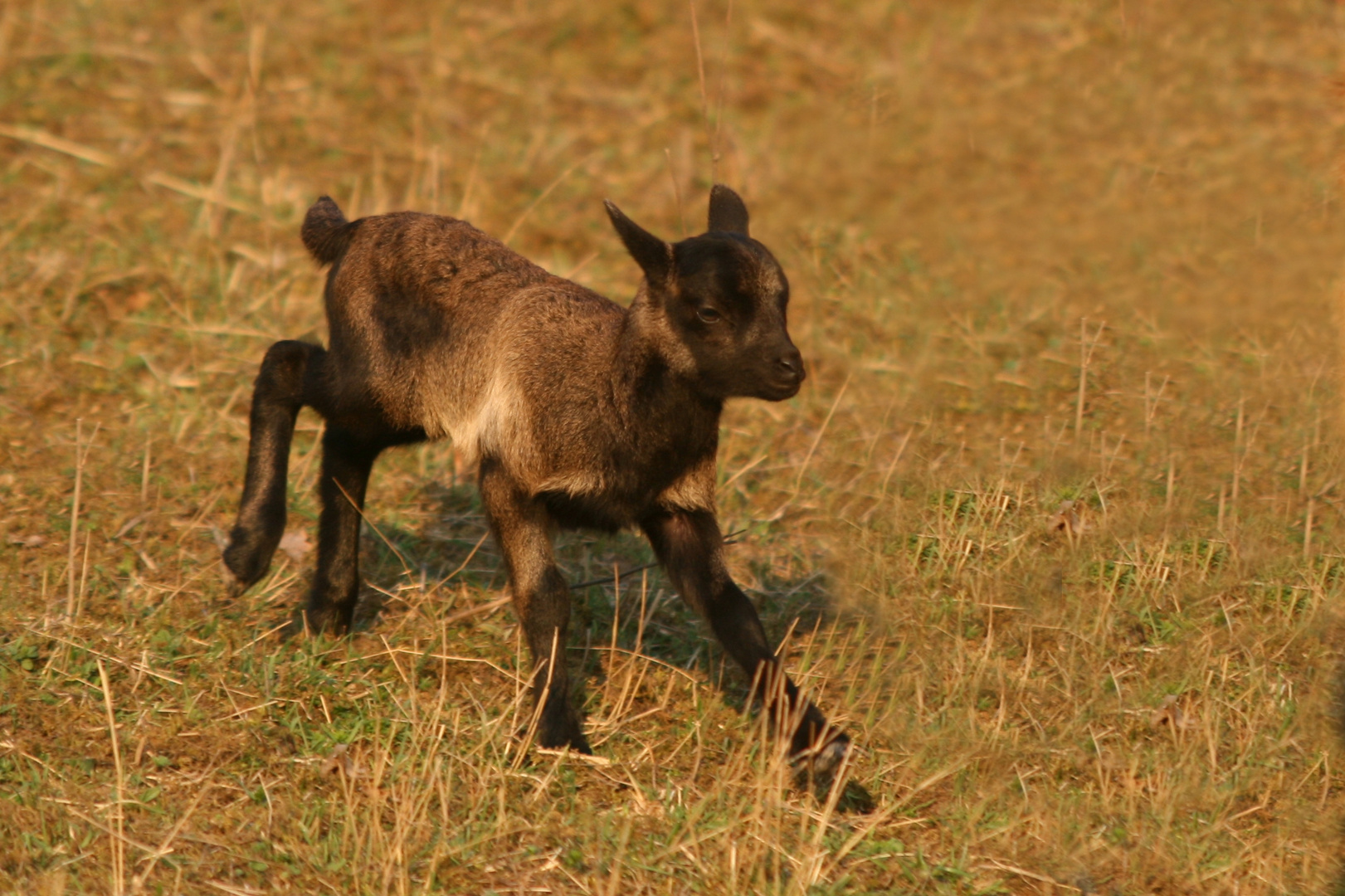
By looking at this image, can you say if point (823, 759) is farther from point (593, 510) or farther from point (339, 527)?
point (339, 527)

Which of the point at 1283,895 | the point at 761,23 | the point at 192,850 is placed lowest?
the point at 192,850

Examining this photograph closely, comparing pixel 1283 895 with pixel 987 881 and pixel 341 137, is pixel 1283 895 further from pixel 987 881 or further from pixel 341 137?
pixel 341 137

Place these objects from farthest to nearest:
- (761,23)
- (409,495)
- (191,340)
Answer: (761,23) < (191,340) < (409,495)

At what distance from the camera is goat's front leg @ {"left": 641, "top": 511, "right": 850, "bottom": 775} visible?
5.62m

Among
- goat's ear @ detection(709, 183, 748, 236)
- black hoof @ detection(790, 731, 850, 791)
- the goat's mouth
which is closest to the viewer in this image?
black hoof @ detection(790, 731, 850, 791)

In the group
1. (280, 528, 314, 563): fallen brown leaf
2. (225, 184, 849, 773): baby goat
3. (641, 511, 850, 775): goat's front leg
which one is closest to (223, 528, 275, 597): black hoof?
(225, 184, 849, 773): baby goat

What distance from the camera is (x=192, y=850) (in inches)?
206

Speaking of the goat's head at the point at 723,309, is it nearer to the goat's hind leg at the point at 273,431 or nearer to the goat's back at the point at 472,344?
the goat's back at the point at 472,344

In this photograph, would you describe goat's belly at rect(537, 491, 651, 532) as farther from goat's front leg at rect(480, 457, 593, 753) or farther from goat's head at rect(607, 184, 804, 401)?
goat's head at rect(607, 184, 804, 401)

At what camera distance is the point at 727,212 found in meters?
6.52

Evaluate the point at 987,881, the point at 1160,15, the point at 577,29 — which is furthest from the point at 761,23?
the point at 987,881

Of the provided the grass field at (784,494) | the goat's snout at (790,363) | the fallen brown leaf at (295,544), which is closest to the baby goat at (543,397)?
the goat's snout at (790,363)

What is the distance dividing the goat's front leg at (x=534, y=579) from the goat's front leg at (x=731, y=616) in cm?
46

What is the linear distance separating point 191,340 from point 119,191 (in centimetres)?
228
